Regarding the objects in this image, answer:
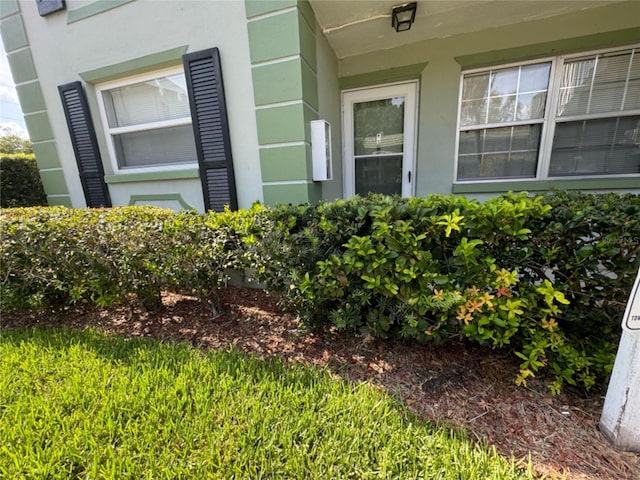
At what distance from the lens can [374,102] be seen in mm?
4035

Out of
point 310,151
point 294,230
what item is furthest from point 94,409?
point 310,151

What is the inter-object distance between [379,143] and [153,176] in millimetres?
3309

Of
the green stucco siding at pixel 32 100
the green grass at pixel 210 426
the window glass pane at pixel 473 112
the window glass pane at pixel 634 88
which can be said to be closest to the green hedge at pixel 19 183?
the green stucco siding at pixel 32 100

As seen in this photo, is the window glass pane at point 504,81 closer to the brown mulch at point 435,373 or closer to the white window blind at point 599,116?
the white window blind at point 599,116

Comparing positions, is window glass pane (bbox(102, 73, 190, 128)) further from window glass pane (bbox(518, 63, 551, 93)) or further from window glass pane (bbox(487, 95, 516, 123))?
window glass pane (bbox(518, 63, 551, 93))

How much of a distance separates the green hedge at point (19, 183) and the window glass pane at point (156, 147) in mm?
2276

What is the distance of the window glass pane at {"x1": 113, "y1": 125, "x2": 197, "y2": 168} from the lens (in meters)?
3.70

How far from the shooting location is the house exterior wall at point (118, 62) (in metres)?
2.97

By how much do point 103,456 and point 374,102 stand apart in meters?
4.55

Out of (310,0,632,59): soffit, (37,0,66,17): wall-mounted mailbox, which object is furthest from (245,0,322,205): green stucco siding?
(37,0,66,17): wall-mounted mailbox

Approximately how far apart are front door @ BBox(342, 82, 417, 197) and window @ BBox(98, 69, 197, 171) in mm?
2311

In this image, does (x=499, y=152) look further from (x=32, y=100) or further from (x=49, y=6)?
(x=32, y=100)

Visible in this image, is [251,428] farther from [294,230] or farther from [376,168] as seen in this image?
[376,168]

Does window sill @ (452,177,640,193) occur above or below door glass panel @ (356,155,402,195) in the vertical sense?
below
